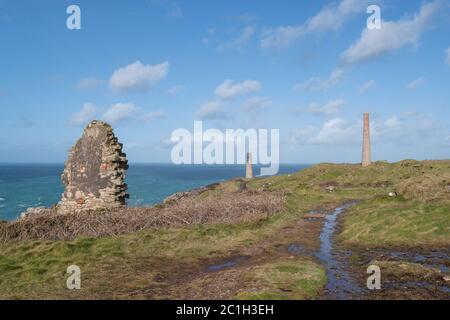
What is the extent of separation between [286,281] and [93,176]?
48.6 feet

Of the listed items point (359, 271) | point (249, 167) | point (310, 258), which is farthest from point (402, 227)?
point (249, 167)

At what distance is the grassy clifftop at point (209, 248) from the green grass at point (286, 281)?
3 centimetres

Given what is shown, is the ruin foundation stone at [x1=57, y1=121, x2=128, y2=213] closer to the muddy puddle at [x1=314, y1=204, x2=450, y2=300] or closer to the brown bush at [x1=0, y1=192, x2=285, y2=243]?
the brown bush at [x1=0, y1=192, x2=285, y2=243]

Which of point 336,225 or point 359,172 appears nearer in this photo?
point 336,225

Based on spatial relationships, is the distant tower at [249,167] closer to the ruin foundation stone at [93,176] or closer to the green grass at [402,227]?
the ruin foundation stone at [93,176]

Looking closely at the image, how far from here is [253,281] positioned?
10.0 metres

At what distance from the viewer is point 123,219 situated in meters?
18.3

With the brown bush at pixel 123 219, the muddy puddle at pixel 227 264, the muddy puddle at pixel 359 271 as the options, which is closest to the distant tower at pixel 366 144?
the brown bush at pixel 123 219

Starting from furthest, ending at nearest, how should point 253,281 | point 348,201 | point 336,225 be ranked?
point 348,201
point 336,225
point 253,281

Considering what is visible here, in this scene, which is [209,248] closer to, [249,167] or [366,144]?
[366,144]

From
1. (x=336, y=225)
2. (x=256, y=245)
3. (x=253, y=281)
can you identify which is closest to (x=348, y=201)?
(x=336, y=225)
